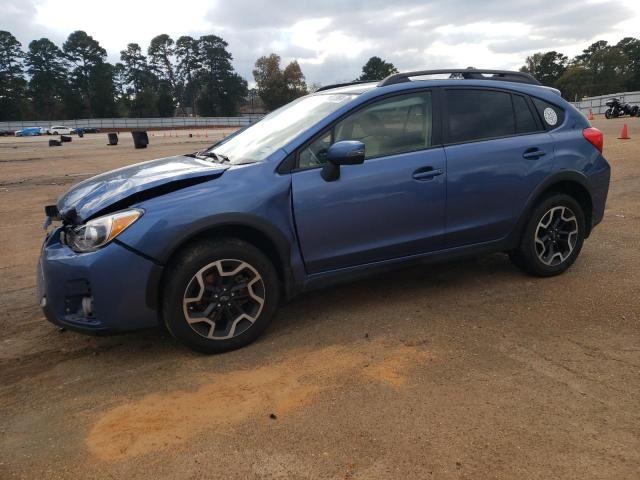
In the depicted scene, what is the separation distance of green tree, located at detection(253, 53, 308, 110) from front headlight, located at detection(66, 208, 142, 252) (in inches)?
3654

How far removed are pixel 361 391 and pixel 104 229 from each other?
1811 millimetres

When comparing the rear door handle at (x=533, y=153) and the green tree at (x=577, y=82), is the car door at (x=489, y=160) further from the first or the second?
the green tree at (x=577, y=82)

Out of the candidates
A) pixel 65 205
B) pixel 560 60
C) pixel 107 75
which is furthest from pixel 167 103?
pixel 65 205

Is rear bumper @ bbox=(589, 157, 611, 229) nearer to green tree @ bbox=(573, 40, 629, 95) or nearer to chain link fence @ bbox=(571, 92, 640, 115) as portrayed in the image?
chain link fence @ bbox=(571, 92, 640, 115)

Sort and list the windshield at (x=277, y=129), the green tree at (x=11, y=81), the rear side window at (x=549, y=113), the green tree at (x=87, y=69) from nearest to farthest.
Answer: the windshield at (x=277, y=129) → the rear side window at (x=549, y=113) → the green tree at (x=11, y=81) → the green tree at (x=87, y=69)

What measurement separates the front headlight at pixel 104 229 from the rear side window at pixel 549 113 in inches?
136

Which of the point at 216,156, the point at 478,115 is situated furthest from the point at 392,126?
the point at 216,156

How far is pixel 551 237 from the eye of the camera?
448cm

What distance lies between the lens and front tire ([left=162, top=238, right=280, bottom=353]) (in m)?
3.13

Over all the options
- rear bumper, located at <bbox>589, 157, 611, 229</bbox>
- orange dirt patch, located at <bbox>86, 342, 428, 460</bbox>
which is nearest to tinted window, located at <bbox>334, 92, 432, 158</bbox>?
orange dirt patch, located at <bbox>86, 342, 428, 460</bbox>

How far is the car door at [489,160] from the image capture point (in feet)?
13.0

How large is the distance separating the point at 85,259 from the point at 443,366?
2260 millimetres

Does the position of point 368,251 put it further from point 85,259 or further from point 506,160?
point 85,259

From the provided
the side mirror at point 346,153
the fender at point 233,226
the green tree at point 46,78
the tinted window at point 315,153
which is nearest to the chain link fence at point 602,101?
the tinted window at point 315,153
